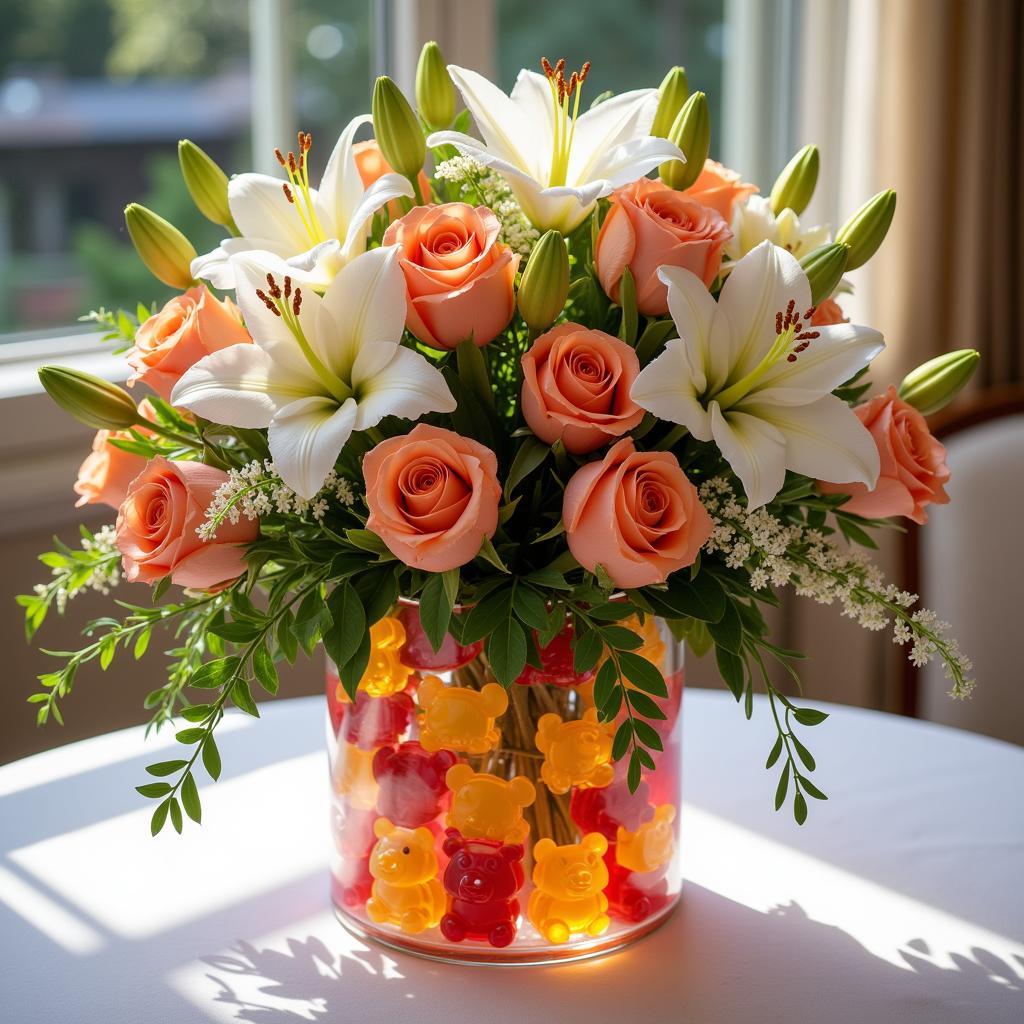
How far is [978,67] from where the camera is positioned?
2.22 m

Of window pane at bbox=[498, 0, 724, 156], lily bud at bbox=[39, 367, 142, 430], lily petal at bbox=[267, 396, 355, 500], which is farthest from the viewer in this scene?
window pane at bbox=[498, 0, 724, 156]

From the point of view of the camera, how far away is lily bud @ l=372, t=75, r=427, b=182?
821 mm

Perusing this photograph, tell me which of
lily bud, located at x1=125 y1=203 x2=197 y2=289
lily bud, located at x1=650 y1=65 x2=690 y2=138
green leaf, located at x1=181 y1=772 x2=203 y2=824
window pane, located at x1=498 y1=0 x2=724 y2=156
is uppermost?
window pane, located at x1=498 y1=0 x2=724 y2=156

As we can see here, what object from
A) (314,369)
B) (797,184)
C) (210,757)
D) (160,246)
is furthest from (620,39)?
(210,757)

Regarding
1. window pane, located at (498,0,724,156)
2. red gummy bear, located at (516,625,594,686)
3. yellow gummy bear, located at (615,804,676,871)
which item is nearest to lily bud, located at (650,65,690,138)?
red gummy bear, located at (516,625,594,686)

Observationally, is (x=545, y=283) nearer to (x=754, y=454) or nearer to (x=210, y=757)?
(x=754, y=454)

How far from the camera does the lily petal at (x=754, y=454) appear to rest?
726 mm

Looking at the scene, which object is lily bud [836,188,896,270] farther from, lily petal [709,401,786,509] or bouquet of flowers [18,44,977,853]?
lily petal [709,401,786,509]

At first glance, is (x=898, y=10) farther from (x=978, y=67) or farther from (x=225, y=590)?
(x=225, y=590)

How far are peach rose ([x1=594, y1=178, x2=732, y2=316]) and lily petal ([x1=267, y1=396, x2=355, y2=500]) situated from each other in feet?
0.60

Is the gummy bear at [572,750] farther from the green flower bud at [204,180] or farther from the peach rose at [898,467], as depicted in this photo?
the green flower bud at [204,180]

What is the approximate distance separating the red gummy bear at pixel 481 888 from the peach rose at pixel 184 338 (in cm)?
33

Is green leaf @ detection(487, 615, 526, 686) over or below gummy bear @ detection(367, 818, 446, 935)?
over

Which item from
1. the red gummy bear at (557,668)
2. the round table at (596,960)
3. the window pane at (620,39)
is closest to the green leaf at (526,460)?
the red gummy bear at (557,668)
